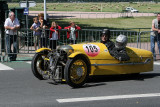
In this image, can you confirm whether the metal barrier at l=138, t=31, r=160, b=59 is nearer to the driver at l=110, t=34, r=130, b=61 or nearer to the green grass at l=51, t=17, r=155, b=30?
the driver at l=110, t=34, r=130, b=61

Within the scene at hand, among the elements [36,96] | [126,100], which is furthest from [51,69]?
[126,100]

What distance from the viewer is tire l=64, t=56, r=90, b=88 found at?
8930 millimetres

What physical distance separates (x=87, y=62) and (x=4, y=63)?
539 cm

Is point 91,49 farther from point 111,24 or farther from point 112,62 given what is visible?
point 111,24

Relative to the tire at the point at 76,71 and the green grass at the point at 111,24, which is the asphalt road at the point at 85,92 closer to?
the tire at the point at 76,71

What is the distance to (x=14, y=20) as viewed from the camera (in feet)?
47.6

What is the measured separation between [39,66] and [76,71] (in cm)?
135

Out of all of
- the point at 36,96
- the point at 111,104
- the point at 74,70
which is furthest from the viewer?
the point at 74,70

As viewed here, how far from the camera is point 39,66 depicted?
10.1 meters

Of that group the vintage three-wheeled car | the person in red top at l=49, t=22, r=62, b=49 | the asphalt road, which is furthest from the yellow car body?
the person in red top at l=49, t=22, r=62, b=49

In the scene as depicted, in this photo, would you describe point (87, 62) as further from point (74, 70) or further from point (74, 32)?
point (74, 32)

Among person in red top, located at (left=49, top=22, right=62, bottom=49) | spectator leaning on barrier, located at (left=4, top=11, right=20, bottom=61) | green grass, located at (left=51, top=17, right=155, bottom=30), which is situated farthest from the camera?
green grass, located at (left=51, top=17, right=155, bottom=30)

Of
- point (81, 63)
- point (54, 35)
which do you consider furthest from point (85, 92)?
point (54, 35)

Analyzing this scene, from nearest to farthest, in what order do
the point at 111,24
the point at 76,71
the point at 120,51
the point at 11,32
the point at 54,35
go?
the point at 76,71, the point at 120,51, the point at 11,32, the point at 54,35, the point at 111,24
